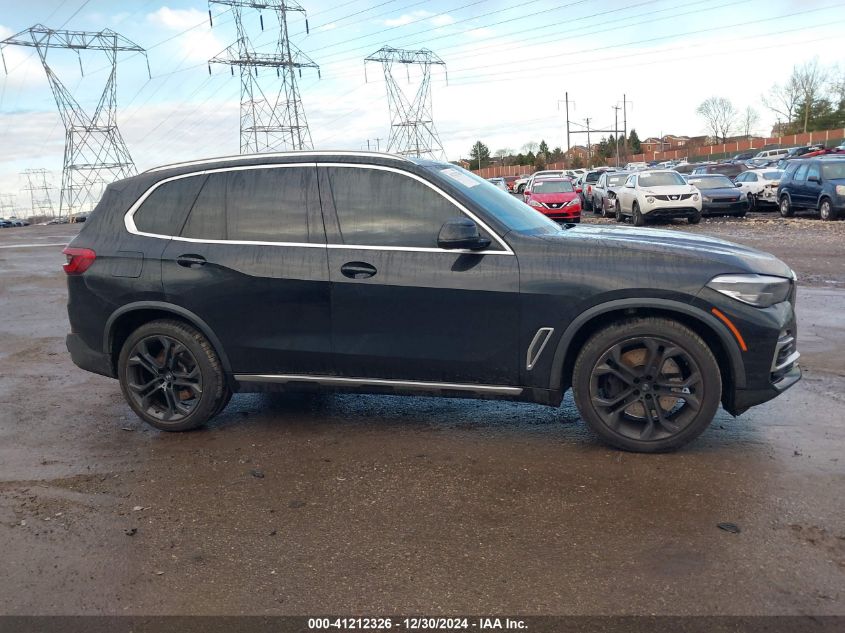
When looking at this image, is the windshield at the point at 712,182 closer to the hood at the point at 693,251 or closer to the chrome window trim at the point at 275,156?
the hood at the point at 693,251

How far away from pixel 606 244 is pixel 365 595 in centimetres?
243

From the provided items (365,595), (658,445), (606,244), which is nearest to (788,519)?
(658,445)

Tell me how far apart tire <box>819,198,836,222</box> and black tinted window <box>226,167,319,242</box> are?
19.3 meters

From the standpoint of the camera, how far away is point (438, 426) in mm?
5023

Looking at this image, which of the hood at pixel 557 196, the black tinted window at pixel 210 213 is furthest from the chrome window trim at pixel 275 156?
the hood at pixel 557 196

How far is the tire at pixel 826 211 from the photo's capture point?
20.0 m

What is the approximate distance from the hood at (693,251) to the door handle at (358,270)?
1.08 metres

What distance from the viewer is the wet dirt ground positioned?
2986 mm

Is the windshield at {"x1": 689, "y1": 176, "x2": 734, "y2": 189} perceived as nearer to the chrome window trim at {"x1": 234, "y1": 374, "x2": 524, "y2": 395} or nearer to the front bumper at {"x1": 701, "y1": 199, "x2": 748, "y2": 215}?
the front bumper at {"x1": 701, "y1": 199, "x2": 748, "y2": 215}

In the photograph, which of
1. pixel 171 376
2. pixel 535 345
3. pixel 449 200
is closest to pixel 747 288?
pixel 535 345

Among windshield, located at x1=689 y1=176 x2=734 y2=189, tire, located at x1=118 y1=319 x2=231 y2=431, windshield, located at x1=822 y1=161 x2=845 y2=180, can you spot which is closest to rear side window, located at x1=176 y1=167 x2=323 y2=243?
tire, located at x1=118 y1=319 x2=231 y2=431

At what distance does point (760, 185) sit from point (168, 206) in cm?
2448

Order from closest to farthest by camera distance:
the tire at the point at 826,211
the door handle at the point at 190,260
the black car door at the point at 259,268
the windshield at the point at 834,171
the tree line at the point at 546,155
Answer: the black car door at the point at 259,268 → the door handle at the point at 190,260 → the tire at the point at 826,211 → the windshield at the point at 834,171 → the tree line at the point at 546,155

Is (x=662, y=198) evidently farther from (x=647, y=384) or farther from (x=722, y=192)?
(x=647, y=384)
